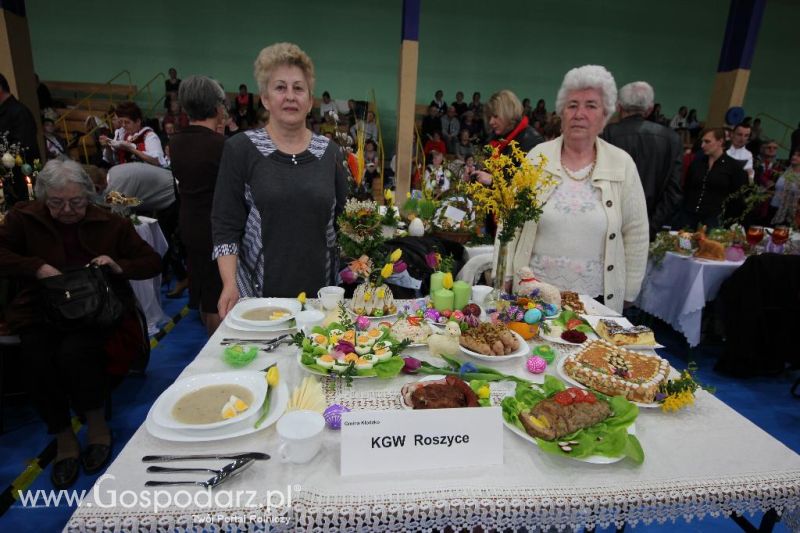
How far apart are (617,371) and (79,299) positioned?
232cm

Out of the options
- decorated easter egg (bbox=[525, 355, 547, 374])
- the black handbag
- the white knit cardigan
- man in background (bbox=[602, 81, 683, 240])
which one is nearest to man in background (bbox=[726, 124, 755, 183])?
man in background (bbox=[602, 81, 683, 240])

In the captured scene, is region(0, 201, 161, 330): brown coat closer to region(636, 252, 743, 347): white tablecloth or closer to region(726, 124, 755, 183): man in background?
region(636, 252, 743, 347): white tablecloth

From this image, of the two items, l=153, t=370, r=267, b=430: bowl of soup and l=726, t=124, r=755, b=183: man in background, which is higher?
l=726, t=124, r=755, b=183: man in background

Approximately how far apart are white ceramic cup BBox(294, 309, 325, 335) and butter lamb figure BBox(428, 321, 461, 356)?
421 millimetres

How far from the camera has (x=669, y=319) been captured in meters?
3.87

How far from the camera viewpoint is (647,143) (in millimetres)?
3322

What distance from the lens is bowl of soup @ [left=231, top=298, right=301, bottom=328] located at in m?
1.63

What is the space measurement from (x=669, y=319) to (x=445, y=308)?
9.80 feet

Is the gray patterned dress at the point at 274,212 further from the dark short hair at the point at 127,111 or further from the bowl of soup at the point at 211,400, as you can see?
the dark short hair at the point at 127,111

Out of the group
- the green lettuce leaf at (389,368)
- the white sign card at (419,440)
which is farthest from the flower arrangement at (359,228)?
the white sign card at (419,440)

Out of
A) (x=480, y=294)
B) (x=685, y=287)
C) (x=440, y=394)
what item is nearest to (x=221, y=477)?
(x=440, y=394)

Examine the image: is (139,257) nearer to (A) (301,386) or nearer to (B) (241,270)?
(B) (241,270)

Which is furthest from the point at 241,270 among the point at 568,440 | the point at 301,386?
the point at 568,440

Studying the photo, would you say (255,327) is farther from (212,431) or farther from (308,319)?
(212,431)
